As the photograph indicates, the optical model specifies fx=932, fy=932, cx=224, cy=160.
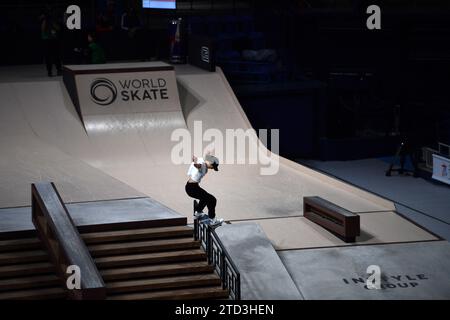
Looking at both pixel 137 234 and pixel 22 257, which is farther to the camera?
pixel 137 234

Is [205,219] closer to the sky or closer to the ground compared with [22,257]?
closer to the sky

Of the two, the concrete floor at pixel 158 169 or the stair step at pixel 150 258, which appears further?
the concrete floor at pixel 158 169

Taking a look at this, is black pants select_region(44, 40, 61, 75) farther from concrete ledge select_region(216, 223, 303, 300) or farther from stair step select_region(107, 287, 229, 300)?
stair step select_region(107, 287, 229, 300)

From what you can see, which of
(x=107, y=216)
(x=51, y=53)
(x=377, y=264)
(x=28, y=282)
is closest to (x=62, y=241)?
(x=28, y=282)

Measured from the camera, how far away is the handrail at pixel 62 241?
1211cm

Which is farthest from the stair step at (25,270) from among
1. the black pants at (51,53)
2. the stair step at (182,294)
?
the black pants at (51,53)

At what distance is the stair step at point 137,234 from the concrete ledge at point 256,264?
0.78m

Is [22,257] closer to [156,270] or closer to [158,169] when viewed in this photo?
[156,270]

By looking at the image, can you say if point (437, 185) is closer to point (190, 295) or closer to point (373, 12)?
point (373, 12)

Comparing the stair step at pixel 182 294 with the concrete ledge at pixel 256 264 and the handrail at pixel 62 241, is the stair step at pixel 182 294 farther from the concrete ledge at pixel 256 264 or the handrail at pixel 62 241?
the handrail at pixel 62 241

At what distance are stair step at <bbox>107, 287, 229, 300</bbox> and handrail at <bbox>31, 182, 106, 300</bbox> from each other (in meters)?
0.78

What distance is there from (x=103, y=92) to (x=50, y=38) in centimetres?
232

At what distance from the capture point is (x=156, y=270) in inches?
538

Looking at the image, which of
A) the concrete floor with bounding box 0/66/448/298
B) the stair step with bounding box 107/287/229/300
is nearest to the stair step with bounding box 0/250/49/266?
the stair step with bounding box 107/287/229/300
